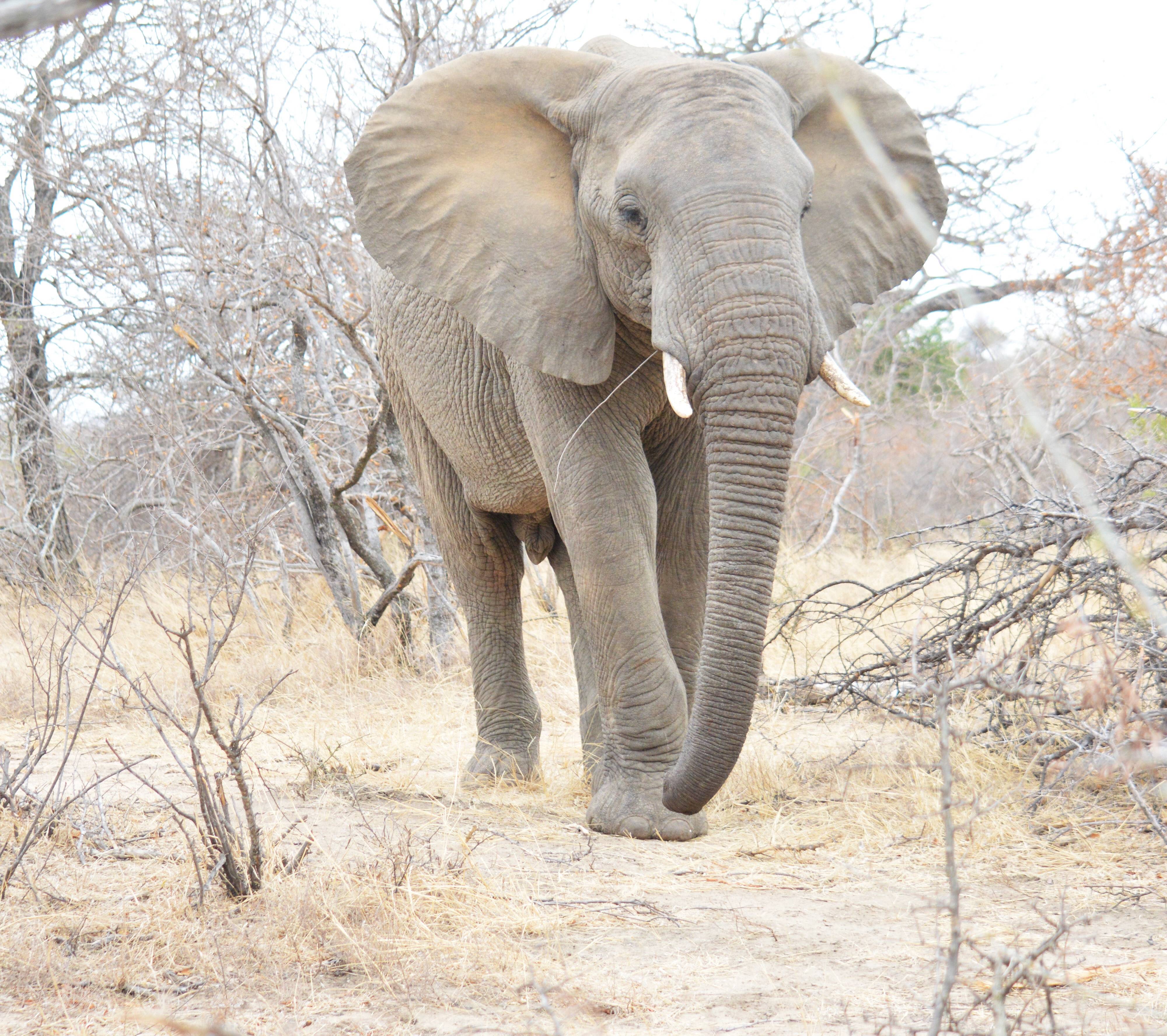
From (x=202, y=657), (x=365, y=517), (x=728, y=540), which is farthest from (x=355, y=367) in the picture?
(x=728, y=540)

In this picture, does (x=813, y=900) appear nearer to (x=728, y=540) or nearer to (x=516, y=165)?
(x=728, y=540)

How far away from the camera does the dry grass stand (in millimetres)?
2547

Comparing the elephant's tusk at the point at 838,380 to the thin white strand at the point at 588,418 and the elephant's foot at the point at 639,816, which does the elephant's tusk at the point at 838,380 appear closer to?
the thin white strand at the point at 588,418

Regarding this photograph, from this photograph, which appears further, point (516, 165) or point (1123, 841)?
point (516, 165)

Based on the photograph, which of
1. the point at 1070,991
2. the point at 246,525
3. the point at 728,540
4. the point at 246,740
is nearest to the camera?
the point at 1070,991

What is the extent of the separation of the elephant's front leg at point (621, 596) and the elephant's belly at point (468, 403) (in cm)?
49

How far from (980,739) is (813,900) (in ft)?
5.83

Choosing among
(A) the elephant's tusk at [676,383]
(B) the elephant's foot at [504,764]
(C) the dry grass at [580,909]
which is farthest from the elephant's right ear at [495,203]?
(B) the elephant's foot at [504,764]

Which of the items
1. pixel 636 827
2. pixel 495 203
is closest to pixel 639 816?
pixel 636 827

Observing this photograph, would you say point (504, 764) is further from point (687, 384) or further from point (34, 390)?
point (34, 390)

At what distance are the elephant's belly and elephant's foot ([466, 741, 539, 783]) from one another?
91 centimetres

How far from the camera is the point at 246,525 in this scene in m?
8.16

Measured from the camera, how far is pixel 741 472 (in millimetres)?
3496

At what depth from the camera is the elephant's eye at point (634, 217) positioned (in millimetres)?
3750
